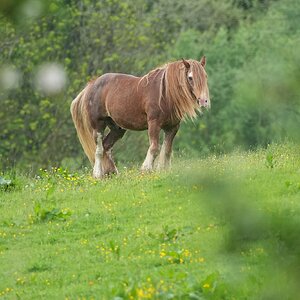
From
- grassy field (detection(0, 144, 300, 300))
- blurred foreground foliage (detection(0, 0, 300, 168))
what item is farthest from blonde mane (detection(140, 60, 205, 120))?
blurred foreground foliage (detection(0, 0, 300, 168))

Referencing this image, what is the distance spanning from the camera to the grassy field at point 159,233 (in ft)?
9.03

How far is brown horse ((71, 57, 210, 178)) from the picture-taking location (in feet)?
49.5

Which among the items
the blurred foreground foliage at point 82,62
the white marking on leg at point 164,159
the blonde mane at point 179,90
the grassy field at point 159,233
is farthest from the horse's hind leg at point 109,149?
the blurred foreground foliage at point 82,62

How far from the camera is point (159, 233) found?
10.8 metres

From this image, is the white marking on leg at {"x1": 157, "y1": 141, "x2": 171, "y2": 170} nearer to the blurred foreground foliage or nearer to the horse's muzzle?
the horse's muzzle

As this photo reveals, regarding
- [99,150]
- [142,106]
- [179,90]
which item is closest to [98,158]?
[99,150]

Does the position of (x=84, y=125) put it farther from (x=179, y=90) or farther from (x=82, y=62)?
(x=82, y=62)

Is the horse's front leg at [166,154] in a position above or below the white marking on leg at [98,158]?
above

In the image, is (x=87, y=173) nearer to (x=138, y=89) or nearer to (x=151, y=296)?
(x=138, y=89)

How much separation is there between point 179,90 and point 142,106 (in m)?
0.92

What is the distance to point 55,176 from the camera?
16.0 meters

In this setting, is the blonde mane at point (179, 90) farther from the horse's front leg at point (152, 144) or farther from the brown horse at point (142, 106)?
the horse's front leg at point (152, 144)

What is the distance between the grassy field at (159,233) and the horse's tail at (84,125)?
23.5 inches

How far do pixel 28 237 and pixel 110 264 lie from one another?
2.23m
